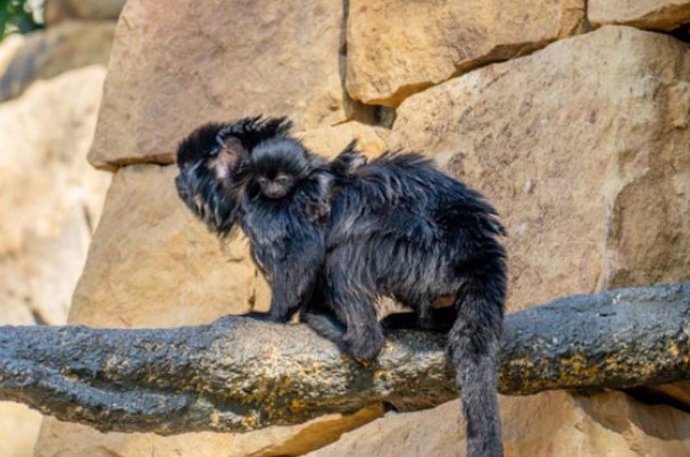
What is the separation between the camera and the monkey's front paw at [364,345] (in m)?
4.10

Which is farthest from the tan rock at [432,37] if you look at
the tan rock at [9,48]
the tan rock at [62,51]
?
the tan rock at [9,48]

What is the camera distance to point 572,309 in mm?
4289

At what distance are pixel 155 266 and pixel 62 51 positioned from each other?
504cm

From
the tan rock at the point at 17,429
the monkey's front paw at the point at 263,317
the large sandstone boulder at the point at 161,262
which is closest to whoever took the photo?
the monkey's front paw at the point at 263,317

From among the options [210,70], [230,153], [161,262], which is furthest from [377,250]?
[210,70]

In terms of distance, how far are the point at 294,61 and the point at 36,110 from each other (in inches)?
161

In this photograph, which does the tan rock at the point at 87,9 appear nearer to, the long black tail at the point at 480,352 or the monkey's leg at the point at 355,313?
the monkey's leg at the point at 355,313

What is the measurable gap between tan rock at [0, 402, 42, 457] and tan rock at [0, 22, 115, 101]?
9.20 feet

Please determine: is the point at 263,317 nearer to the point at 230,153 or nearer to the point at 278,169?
the point at 278,169

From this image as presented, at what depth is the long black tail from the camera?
3926mm

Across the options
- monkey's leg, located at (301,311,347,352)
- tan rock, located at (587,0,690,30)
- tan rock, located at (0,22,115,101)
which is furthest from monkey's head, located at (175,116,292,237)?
tan rock, located at (0,22,115,101)

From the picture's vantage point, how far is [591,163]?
15.9ft

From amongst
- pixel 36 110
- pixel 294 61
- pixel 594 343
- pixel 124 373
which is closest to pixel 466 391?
pixel 594 343

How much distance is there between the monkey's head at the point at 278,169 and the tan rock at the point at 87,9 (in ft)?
21.0
